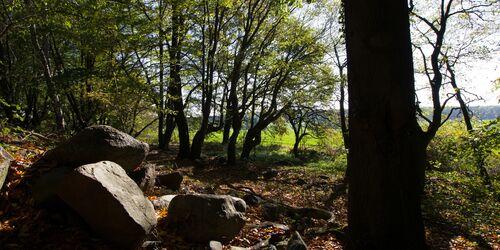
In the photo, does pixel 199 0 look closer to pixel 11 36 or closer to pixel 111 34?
pixel 111 34

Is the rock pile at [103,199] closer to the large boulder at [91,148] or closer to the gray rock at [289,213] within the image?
the large boulder at [91,148]

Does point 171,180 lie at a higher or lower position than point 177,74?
lower

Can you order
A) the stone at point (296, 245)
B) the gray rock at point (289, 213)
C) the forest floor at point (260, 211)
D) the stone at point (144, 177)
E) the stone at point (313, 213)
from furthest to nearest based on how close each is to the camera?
1. the stone at point (313, 213)
2. the gray rock at point (289, 213)
3. the stone at point (144, 177)
4. the stone at point (296, 245)
5. the forest floor at point (260, 211)

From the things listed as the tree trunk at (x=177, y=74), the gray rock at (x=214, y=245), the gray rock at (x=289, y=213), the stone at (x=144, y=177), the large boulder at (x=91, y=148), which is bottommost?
the gray rock at (x=289, y=213)

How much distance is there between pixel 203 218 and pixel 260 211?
269 centimetres

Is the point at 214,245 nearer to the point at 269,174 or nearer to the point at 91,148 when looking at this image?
the point at 91,148

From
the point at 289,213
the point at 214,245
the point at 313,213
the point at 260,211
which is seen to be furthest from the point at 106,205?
the point at 313,213

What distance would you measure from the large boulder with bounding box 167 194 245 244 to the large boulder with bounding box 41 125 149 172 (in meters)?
1.14

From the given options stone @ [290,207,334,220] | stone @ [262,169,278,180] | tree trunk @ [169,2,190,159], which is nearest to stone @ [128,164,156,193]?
stone @ [290,207,334,220]

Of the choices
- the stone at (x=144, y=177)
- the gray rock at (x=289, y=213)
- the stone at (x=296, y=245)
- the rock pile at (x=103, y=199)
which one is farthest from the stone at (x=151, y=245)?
the gray rock at (x=289, y=213)

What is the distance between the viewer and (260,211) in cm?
695

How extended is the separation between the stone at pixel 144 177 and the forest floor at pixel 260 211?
0.23 metres

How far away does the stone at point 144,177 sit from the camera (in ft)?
19.5

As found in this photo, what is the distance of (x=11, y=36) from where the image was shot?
16.4 meters
